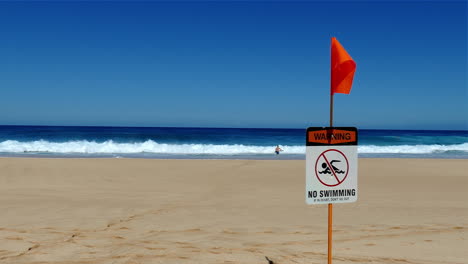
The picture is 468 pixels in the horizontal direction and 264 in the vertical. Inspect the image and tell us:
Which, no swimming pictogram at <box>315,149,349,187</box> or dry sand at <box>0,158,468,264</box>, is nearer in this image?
no swimming pictogram at <box>315,149,349,187</box>

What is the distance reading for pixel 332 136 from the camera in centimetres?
354

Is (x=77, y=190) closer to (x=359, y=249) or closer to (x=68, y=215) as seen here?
(x=68, y=215)

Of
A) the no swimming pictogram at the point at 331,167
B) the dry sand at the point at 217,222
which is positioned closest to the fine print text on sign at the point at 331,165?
the no swimming pictogram at the point at 331,167

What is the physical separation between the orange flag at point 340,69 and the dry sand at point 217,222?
2402 mm

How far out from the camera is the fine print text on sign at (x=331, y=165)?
3.50m

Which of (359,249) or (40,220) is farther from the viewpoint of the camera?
(40,220)

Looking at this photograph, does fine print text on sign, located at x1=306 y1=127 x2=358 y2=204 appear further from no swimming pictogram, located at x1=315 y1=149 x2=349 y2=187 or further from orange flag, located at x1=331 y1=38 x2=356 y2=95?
orange flag, located at x1=331 y1=38 x2=356 y2=95

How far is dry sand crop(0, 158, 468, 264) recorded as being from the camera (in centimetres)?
516

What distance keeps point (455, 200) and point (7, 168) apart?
14775 mm

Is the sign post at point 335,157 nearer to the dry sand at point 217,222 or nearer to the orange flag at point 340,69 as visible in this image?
the orange flag at point 340,69

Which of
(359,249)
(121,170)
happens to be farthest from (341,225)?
(121,170)

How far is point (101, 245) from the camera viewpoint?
215 inches

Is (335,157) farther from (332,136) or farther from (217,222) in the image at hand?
(217,222)

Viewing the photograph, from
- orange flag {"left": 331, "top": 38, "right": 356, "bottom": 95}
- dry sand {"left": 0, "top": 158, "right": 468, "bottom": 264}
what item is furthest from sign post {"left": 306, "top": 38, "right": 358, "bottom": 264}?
dry sand {"left": 0, "top": 158, "right": 468, "bottom": 264}
